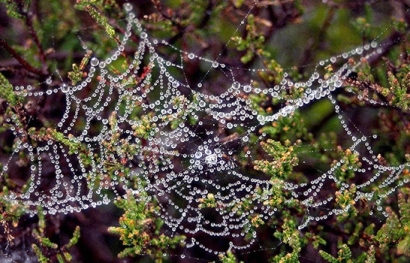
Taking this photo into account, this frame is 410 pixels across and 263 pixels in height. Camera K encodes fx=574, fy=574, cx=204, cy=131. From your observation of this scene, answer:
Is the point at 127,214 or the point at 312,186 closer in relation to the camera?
the point at 127,214

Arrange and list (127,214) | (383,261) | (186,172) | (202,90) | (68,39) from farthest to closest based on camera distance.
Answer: (68,39), (202,90), (186,172), (383,261), (127,214)

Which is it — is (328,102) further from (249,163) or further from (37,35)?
(37,35)

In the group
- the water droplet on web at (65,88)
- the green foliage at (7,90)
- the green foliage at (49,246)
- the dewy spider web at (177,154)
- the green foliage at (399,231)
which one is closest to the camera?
the green foliage at (399,231)

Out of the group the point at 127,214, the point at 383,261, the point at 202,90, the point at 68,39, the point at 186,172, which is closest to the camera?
the point at 127,214

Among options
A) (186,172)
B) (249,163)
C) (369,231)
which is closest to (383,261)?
(369,231)

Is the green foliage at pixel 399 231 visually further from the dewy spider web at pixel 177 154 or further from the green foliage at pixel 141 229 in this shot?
the green foliage at pixel 141 229

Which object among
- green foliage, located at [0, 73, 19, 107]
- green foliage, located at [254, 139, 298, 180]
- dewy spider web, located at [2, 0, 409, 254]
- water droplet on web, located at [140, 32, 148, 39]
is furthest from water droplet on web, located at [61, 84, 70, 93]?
green foliage, located at [254, 139, 298, 180]

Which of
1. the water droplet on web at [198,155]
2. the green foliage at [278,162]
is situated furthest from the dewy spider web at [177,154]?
the green foliage at [278,162]

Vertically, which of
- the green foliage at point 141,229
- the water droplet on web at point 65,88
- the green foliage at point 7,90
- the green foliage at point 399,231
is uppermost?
the water droplet on web at point 65,88
